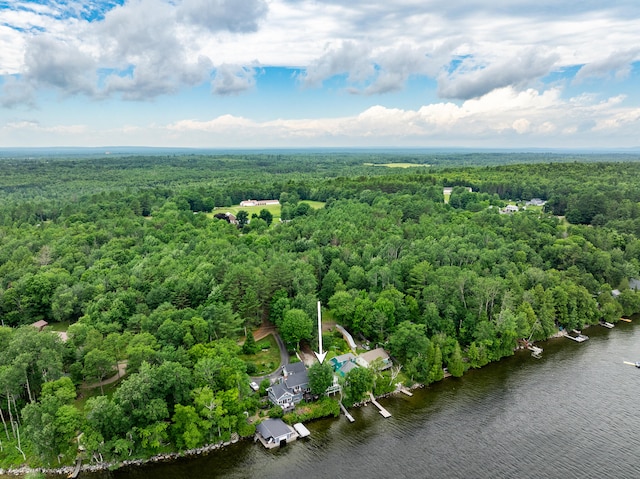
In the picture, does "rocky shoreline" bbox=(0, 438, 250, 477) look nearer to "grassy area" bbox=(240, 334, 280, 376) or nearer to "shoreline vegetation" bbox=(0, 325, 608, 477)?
"shoreline vegetation" bbox=(0, 325, 608, 477)

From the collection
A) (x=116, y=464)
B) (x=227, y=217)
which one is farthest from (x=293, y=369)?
(x=227, y=217)

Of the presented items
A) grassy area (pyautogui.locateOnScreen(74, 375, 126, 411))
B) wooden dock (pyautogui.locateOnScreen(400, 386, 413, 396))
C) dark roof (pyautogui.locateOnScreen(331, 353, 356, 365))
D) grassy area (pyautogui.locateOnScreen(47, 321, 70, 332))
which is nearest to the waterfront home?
dark roof (pyautogui.locateOnScreen(331, 353, 356, 365))

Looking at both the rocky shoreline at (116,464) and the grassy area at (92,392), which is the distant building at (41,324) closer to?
the grassy area at (92,392)

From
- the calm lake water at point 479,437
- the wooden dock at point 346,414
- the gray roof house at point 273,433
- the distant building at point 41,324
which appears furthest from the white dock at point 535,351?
the distant building at point 41,324

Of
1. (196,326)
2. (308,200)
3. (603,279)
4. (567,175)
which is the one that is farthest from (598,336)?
(567,175)

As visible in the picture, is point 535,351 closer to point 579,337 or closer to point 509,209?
point 579,337

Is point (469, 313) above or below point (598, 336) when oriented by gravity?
above

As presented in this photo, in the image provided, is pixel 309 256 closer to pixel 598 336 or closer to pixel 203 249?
pixel 203 249
